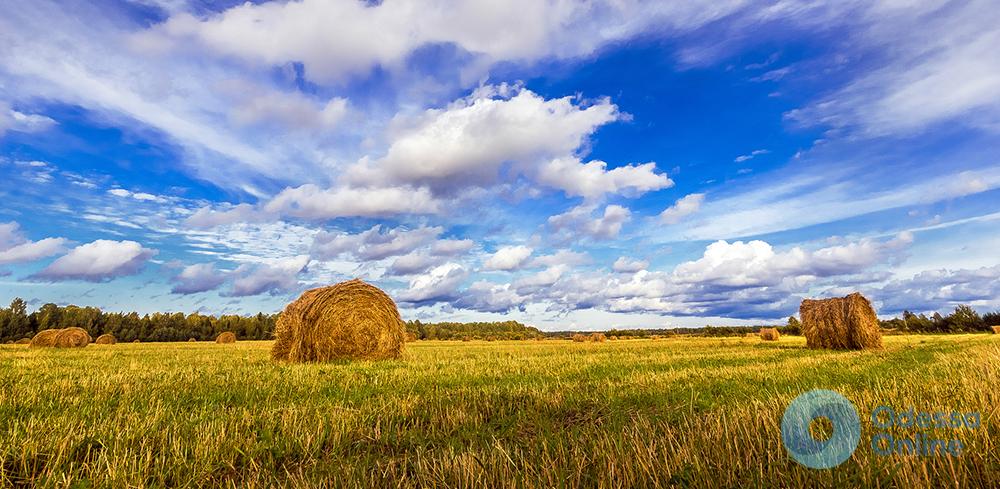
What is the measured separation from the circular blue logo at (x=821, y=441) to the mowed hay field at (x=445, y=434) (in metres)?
0.08

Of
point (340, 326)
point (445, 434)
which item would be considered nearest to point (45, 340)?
point (340, 326)

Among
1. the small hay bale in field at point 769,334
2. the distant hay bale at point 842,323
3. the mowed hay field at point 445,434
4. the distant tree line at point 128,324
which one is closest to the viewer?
the mowed hay field at point 445,434

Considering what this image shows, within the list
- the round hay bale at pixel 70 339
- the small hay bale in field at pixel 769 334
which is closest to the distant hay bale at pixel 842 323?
the small hay bale in field at pixel 769 334

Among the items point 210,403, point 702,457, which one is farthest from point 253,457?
point 702,457

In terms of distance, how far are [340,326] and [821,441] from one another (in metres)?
13.3

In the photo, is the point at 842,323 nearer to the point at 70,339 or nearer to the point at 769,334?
the point at 769,334

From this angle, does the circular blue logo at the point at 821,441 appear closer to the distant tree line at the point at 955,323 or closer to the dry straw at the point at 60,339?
the dry straw at the point at 60,339

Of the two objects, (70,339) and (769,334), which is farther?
(769,334)

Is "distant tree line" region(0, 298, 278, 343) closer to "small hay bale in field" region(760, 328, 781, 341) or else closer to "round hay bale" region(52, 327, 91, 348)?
"round hay bale" region(52, 327, 91, 348)

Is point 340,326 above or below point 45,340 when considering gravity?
above

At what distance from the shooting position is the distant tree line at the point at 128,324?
68525 millimetres

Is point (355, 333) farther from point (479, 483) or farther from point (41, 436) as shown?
point (479, 483)

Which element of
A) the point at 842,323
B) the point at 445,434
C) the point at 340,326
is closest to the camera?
the point at 445,434

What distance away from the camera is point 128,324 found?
257ft
